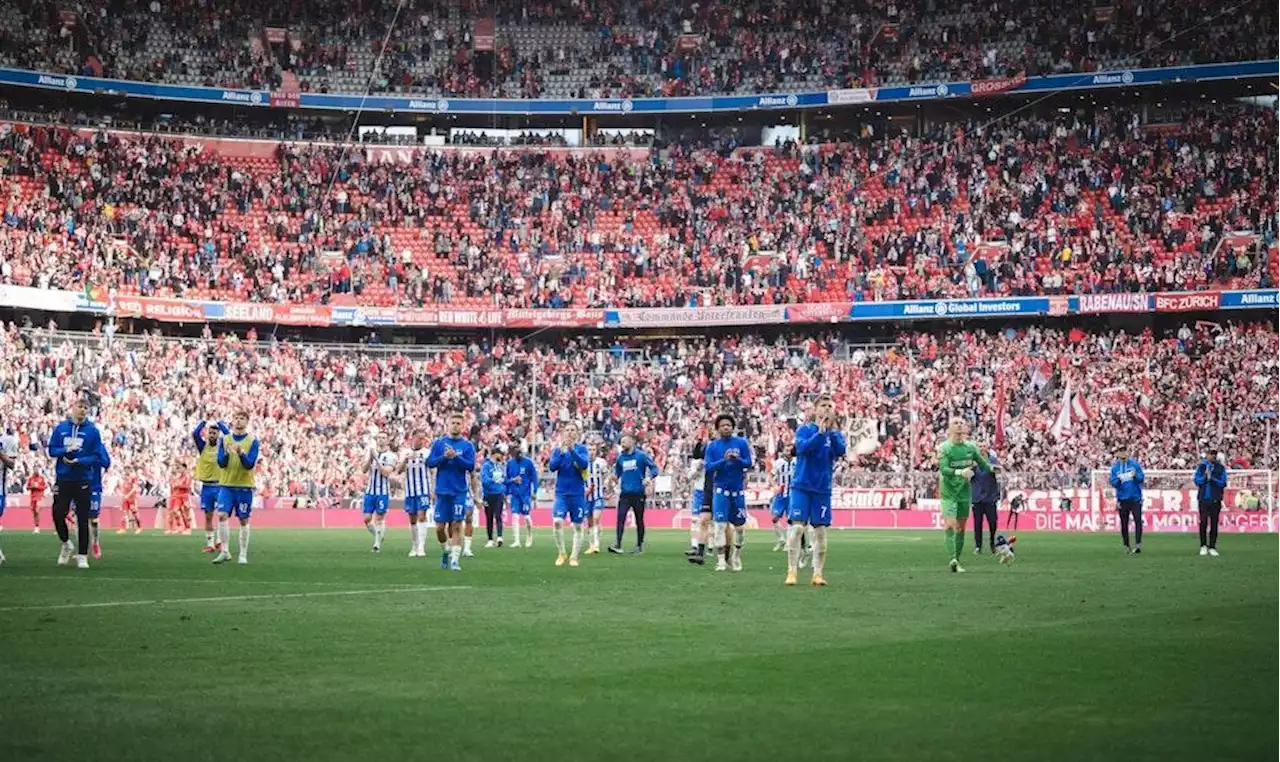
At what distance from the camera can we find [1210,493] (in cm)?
3253

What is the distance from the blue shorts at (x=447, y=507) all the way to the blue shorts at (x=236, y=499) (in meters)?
3.35

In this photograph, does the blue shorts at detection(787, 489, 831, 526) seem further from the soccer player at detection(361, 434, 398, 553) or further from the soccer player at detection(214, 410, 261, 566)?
the soccer player at detection(361, 434, 398, 553)

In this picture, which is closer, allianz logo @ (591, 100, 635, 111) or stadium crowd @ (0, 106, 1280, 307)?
stadium crowd @ (0, 106, 1280, 307)

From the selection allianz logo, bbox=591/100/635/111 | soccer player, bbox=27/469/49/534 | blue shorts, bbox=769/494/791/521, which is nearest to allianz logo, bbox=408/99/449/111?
allianz logo, bbox=591/100/635/111

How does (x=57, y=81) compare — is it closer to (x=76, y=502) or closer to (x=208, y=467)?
(x=208, y=467)

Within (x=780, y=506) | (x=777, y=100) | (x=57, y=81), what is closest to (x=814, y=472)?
(x=780, y=506)

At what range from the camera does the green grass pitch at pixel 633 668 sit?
8.91 metres

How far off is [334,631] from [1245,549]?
2506cm

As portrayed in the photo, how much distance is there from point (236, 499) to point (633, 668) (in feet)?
49.2

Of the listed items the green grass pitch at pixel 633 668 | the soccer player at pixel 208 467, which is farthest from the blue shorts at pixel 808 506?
the soccer player at pixel 208 467

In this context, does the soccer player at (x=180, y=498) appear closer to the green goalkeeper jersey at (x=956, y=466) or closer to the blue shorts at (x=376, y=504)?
the blue shorts at (x=376, y=504)

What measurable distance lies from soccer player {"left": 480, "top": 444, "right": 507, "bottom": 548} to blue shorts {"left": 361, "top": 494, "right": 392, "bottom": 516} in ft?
7.43

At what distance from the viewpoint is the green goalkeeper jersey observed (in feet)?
82.3

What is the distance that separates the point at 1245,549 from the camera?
34438 mm
